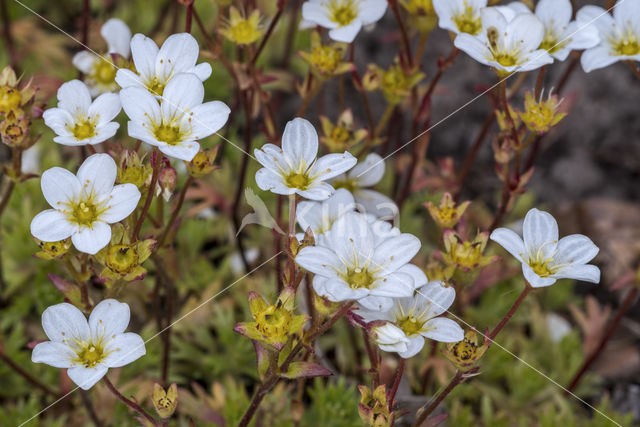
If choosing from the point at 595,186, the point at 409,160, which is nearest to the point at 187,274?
the point at 409,160

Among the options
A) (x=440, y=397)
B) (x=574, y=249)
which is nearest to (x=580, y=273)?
(x=574, y=249)

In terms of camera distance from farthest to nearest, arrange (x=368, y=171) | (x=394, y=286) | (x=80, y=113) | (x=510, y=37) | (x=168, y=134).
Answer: (x=368, y=171)
(x=510, y=37)
(x=80, y=113)
(x=168, y=134)
(x=394, y=286)

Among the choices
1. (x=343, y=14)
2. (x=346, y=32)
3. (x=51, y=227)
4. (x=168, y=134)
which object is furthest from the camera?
(x=343, y=14)

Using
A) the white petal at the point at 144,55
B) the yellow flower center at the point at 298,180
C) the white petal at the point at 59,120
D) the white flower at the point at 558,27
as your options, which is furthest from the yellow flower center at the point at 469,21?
the white petal at the point at 59,120

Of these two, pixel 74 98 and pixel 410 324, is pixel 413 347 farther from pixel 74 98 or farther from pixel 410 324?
pixel 74 98

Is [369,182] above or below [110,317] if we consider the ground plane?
below

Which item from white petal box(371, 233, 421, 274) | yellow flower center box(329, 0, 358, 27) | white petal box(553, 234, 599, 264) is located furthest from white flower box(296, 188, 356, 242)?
yellow flower center box(329, 0, 358, 27)

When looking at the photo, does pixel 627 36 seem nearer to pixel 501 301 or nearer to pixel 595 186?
pixel 501 301

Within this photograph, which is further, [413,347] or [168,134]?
[168,134]
